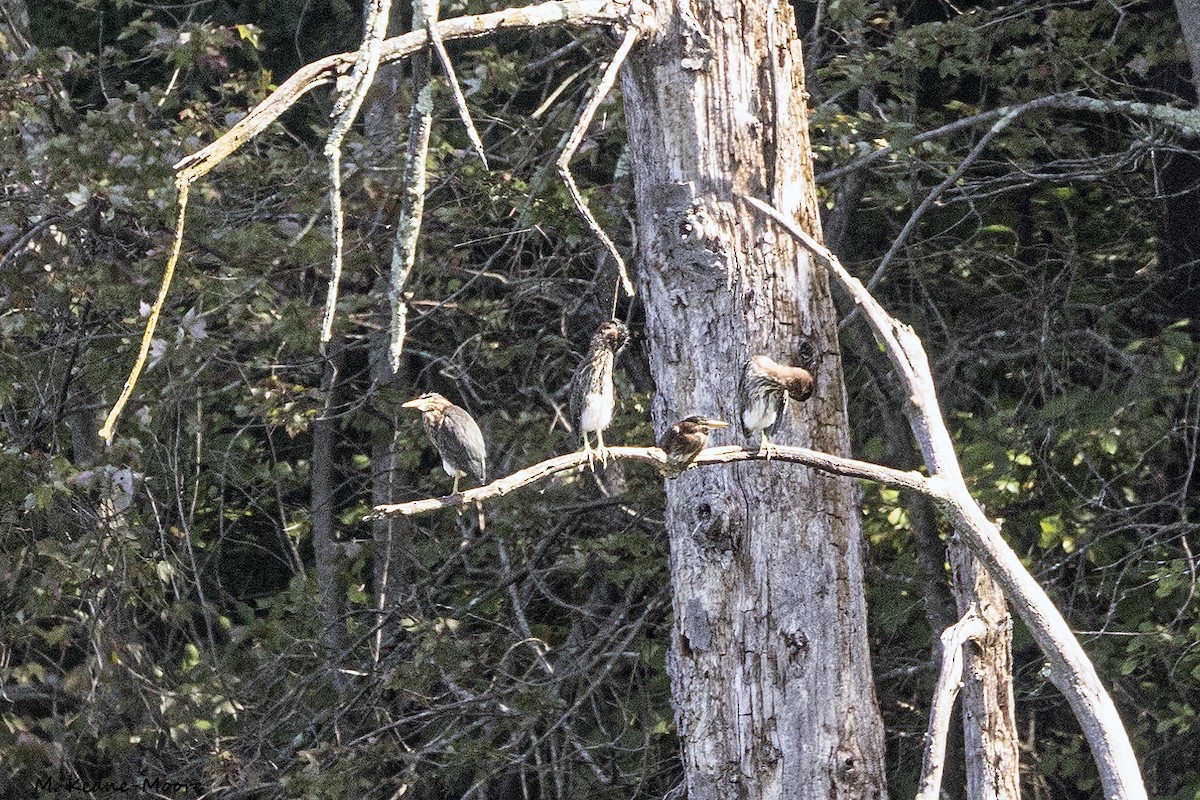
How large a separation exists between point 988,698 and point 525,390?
3.56 meters

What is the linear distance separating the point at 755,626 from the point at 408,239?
1561 millimetres

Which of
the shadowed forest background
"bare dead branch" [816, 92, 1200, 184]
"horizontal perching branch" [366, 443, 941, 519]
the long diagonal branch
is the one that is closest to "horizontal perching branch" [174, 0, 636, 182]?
the long diagonal branch

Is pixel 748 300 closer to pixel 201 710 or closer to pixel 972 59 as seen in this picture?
pixel 972 59

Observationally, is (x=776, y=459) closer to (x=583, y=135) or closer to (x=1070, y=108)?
(x=583, y=135)

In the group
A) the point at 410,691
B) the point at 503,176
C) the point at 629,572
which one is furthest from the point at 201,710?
the point at 503,176

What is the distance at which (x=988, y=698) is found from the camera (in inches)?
131

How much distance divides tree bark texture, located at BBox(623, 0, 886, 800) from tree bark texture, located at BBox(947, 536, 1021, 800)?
310 millimetres

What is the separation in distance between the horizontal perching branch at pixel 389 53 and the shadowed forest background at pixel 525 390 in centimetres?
246

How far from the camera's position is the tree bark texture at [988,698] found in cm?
326

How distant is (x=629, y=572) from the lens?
6.06 m

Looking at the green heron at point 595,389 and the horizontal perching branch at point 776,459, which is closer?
the horizontal perching branch at point 776,459

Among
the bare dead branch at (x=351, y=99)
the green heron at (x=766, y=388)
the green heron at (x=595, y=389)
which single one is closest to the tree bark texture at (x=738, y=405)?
the green heron at (x=766, y=388)

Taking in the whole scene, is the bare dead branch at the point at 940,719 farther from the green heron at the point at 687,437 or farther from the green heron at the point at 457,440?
the green heron at the point at 457,440

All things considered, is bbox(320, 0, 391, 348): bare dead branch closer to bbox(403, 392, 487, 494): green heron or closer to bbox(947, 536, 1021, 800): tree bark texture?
bbox(947, 536, 1021, 800): tree bark texture
